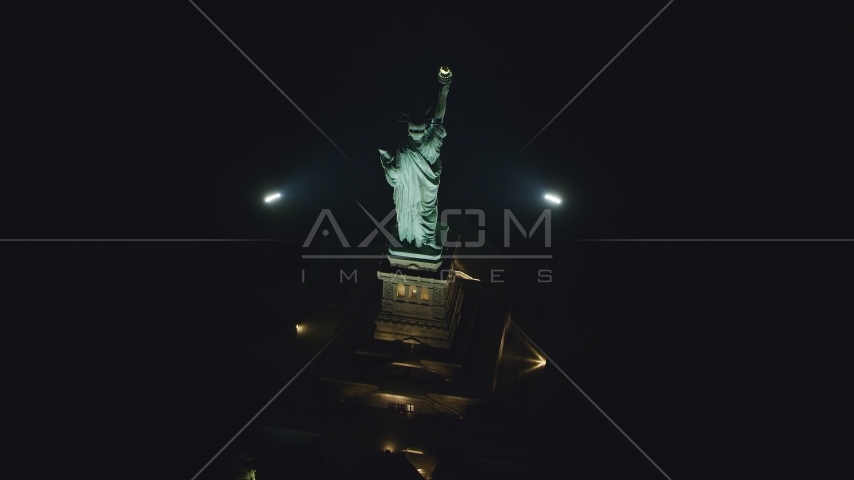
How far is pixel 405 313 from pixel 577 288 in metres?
5.47

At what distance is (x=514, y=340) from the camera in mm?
17000

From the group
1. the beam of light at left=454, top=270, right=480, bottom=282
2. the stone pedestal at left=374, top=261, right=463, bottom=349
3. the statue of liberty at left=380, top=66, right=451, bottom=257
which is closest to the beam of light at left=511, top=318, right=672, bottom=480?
the beam of light at left=454, top=270, right=480, bottom=282

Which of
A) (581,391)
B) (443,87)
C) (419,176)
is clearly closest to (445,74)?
(443,87)

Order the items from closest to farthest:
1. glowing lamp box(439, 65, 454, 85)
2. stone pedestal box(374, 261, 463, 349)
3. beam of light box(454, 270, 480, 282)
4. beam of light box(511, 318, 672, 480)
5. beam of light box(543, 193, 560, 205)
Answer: glowing lamp box(439, 65, 454, 85)
beam of light box(511, 318, 672, 480)
stone pedestal box(374, 261, 463, 349)
beam of light box(454, 270, 480, 282)
beam of light box(543, 193, 560, 205)

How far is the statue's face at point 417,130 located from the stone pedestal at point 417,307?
3135 mm

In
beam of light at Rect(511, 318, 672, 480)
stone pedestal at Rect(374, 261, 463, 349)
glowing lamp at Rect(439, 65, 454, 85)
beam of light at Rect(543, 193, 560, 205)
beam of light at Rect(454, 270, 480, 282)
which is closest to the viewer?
glowing lamp at Rect(439, 65, 454, 85)

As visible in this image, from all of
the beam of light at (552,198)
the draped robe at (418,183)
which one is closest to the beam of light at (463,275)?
the draped robe at (418,183)

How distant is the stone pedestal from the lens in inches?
604

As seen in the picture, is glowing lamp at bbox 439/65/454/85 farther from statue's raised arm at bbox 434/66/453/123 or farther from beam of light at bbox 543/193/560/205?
beam of light at bbox 543/193/560/205

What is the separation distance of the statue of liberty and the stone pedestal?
0.62 meters

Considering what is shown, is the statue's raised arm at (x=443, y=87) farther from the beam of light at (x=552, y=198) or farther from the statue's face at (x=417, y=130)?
the beam of light at (x=552, y=198)

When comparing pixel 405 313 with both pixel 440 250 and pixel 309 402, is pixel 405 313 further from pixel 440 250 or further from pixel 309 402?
pixel 309 402

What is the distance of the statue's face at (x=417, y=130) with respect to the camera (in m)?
13.6

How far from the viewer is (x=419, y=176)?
14312 millimetres
